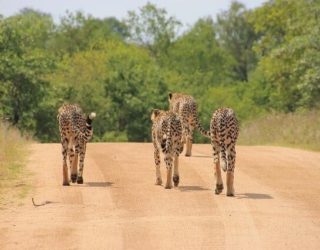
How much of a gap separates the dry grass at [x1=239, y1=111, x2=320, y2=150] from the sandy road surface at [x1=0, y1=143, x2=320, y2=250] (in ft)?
26.6

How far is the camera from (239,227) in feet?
36.8

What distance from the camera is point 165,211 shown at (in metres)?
12.5

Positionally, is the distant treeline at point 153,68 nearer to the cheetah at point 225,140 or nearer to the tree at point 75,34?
the tree at point 75,34

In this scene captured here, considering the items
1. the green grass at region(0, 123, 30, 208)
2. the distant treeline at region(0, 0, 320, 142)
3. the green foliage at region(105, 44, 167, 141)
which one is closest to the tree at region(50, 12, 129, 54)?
the distant treeline at region(0, 0, 320, 142)

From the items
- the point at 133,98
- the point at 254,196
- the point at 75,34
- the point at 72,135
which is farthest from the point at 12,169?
the point at 75,34

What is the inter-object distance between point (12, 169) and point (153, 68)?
1475 inches

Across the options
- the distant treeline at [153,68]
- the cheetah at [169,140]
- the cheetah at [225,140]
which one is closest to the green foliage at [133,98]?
the distant treeline at [153,68]

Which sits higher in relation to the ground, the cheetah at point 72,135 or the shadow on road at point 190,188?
the cheetah at point 72,135

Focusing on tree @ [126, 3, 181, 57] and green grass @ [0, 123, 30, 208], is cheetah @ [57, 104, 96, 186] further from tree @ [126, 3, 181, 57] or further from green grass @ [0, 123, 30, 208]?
tree @ [126, 3, 181, 57]

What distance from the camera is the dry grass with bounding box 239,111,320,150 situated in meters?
27.3

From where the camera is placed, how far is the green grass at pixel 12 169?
1448 centimetres

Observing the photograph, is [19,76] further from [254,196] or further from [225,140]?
[254,196]

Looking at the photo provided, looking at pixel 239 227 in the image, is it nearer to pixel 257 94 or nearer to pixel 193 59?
pixel 257 94

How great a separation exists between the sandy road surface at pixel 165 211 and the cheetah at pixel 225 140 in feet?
1.04
